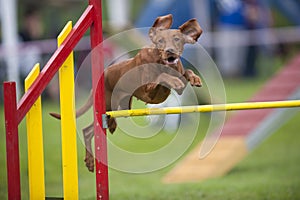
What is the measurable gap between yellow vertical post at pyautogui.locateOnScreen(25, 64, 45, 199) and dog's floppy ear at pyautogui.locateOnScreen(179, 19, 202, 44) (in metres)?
0.82

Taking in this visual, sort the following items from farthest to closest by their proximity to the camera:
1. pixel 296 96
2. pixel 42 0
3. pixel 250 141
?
pixel 42 0 < pixel 296 96 < pixel 250 141

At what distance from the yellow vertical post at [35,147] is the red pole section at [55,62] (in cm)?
6

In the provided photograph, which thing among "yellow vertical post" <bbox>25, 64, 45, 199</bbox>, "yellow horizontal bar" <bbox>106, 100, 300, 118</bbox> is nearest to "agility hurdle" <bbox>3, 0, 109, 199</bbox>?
"yellow vertical post" <bbox>25, 64, 45, 199</bbox>

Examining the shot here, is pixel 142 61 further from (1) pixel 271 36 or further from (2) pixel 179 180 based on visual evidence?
(1) pixel 271 36

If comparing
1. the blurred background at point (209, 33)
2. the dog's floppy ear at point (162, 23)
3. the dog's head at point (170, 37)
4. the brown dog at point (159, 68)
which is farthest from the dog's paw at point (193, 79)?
the blurred background at point (209, 33)

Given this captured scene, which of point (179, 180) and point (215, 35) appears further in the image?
point (215, 35)

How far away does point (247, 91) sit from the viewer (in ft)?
43.5

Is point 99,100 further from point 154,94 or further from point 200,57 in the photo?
point 200,57

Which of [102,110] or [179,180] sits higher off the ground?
[102,110]

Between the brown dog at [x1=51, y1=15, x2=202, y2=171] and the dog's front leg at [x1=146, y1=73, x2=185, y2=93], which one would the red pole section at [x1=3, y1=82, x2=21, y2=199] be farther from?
the dog's front leg at [x1=146, y1=73, x2=185, y2=93]

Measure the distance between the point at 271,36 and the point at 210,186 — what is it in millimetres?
10605

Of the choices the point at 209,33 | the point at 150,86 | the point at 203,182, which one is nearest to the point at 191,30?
the point at 150,86

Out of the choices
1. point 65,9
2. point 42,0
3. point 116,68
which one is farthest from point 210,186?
point 65,9

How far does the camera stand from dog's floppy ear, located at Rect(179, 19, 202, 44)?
4184 mm
